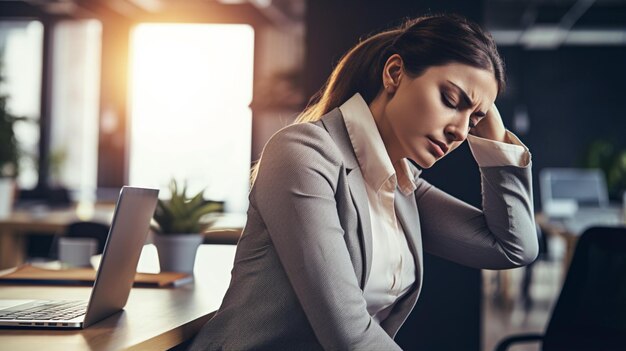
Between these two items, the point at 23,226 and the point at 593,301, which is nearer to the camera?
the point at 593,301

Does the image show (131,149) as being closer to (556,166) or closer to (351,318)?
(556,166)

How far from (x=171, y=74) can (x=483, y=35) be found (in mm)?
8115

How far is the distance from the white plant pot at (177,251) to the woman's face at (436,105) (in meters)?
0.89

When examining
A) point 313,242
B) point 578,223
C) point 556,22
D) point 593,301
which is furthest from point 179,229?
point 556,22

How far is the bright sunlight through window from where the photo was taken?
947 cm

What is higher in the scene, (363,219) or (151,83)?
(151,83)

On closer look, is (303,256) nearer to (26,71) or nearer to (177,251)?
(177,251)

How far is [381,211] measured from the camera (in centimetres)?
174

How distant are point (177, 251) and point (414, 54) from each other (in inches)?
40.0

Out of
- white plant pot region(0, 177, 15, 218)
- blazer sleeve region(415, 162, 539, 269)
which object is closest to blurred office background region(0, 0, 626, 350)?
white plant pot region(0, 177, 15, 218)

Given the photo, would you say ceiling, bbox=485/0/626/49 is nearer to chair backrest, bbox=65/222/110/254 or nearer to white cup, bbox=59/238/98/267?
chair backrest, bbox=65/222/110/254

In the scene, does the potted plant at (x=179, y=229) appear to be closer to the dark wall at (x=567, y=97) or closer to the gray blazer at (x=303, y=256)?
the gray blazer at (x=303, y=256)

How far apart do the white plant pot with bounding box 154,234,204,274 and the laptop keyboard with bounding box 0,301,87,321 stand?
657 millimetres

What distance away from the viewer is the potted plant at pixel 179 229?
229cm
